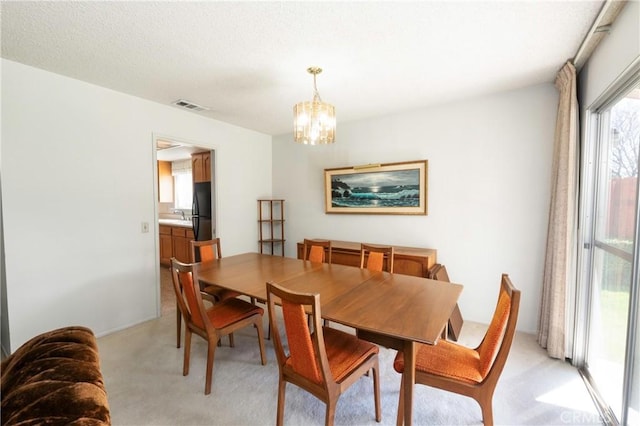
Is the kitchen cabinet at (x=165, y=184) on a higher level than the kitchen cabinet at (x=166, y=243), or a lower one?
higher

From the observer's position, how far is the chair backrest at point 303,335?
1296 millimetres

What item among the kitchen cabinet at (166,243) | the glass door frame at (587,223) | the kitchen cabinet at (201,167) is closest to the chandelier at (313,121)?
the glass door frame at (587,223)

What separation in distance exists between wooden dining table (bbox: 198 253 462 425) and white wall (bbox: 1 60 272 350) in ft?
3.48

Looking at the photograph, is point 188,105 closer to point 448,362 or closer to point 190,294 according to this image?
point 190,294

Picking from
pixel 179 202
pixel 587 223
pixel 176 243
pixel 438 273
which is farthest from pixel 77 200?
pixel 587 223

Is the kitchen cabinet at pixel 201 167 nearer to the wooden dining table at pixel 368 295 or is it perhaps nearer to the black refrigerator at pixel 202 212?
the black refrigerator at pixel 202 212

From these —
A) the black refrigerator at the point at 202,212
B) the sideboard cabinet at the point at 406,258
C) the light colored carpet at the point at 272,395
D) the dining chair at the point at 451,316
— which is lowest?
the light colored carpet at the point at 272,395

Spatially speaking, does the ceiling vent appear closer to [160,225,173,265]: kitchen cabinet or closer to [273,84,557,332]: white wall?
[273,84,557,332]: white wall

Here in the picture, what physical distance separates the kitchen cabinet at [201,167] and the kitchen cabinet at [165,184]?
6.08 ft

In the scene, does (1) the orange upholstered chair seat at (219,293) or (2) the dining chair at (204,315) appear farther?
(1) the orange upholstered chair seat at (219,293)

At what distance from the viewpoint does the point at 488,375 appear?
1358 mm

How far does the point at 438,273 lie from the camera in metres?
2.89

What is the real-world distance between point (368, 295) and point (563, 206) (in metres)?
1.87

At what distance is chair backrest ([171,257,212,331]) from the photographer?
1897mm
